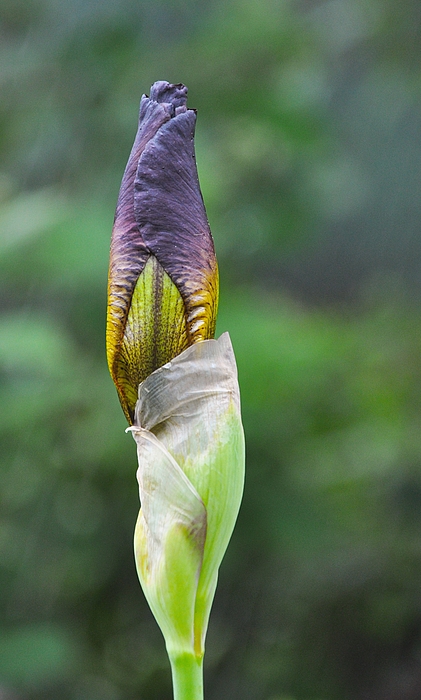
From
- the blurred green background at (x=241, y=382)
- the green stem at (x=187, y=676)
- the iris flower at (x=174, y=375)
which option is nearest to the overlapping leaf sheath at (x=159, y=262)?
the iris flower at (x=174, y=375)

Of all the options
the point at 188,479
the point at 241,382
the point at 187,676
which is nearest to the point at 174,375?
the point at 188,479

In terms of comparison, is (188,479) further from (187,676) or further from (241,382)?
(241,382)

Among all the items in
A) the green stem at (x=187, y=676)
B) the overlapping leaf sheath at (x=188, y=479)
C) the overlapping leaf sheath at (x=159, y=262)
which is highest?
the overlapping leaf sheath at (x=159, y=262)

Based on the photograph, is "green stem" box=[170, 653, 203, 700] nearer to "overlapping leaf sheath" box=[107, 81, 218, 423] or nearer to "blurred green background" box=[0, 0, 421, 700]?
"overlapping leaf sheath" box=[107, 81, 218, 423]

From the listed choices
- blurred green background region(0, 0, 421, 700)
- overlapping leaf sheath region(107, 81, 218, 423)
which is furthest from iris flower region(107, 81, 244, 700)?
blurred green background region(0, 0, 421, 700)

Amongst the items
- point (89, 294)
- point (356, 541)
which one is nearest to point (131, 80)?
point (89, 294)

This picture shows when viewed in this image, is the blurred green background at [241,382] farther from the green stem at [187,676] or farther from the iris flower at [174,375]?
the green stem at [187,676]
